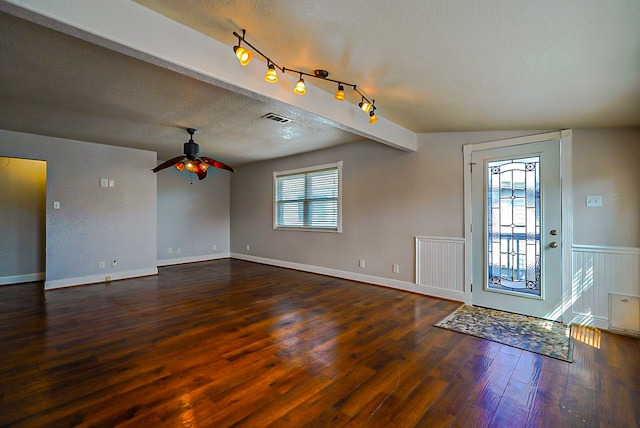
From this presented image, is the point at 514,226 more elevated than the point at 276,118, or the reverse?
the point at 276,118

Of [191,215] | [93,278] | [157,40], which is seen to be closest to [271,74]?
[157,40]

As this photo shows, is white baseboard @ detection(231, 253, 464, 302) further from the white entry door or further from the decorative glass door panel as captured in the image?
the decorative glass door panel

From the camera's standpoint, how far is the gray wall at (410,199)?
302 centimetres

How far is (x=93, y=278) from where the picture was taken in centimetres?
510

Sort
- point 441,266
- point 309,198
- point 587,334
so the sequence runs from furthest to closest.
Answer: point 309,198 < point 441,266 < point 587,334

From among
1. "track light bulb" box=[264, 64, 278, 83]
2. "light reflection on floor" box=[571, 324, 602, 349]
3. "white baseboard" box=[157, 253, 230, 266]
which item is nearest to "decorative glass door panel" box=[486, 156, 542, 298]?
"light reflection on floor" box=[571, 324, 602, 349]

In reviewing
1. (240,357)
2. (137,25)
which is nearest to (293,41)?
(137,25)

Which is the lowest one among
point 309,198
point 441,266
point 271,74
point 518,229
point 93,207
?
point 441,266

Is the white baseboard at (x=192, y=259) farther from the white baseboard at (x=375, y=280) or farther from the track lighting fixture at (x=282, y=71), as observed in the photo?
the track lighting fixture at (x=282, y=71)

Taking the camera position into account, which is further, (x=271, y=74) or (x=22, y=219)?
(x=22, y=219)

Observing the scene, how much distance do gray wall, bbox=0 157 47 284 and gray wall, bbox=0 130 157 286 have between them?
1.07m

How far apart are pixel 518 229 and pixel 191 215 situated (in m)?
6.84

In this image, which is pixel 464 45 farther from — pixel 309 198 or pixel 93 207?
pixel 93 207

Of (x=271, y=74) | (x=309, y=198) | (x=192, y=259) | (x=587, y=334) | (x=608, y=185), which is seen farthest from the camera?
(x=192, y=259)
